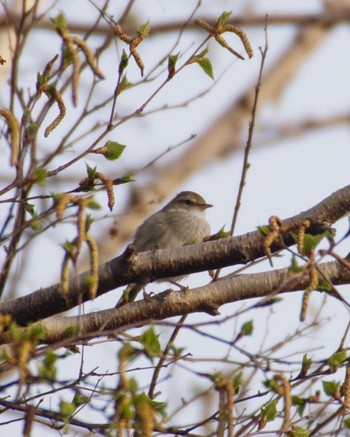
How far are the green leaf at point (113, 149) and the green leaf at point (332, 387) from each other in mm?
1321

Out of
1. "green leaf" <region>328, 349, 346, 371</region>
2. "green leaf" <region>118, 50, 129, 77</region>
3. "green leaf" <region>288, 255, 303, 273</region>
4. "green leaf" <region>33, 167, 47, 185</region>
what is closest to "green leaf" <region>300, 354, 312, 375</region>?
"green leaf" <region>328, 349, 346, 371</region>

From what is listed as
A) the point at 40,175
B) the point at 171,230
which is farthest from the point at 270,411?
the point at 171,230

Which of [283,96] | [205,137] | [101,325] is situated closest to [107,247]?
[205,137]

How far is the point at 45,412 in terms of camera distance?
3.13m

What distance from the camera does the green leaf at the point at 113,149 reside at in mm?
3539

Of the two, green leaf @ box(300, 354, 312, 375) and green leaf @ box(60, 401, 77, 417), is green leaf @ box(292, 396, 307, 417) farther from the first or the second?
green leaf @ box(60, 401, 77, 417)

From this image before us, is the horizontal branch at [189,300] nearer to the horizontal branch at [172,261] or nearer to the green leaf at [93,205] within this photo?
the horizontal branch at [172,261]

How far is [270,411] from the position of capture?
3.47m

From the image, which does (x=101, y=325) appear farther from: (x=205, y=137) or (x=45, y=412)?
(x=205, y=137)

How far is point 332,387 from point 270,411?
0.40 metres

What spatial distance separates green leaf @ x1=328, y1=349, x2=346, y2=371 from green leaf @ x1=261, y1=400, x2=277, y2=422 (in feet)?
1.03

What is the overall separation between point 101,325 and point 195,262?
61 centimetres

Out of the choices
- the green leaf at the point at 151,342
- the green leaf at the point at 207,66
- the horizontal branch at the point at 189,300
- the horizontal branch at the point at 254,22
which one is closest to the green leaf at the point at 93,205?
the green leaf at the point at 151,342

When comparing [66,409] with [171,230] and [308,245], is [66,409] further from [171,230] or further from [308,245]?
[171,230]
